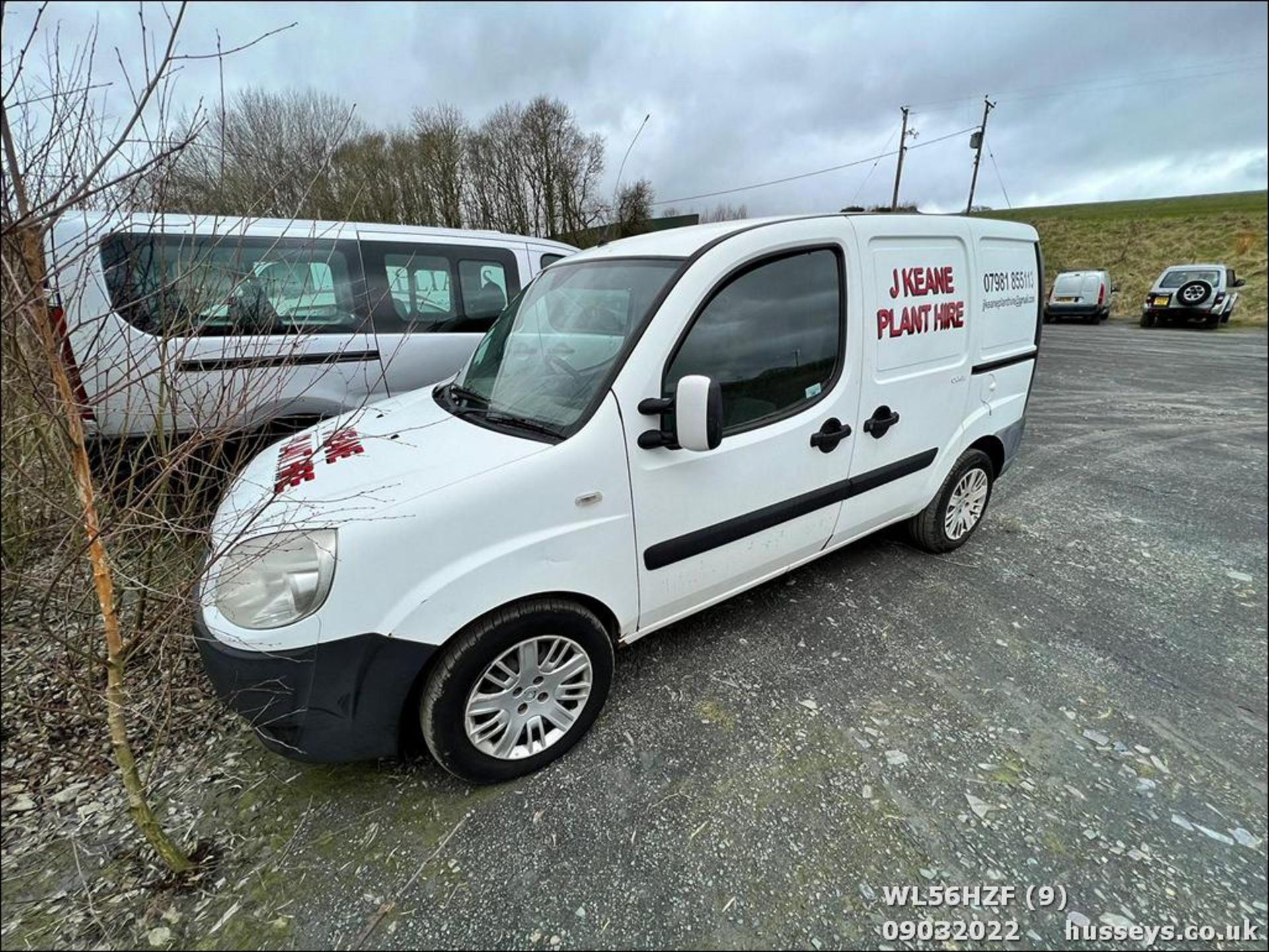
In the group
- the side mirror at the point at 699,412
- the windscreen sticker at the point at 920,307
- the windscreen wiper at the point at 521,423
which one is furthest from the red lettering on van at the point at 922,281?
the windscreen wiper at the point at 521,423

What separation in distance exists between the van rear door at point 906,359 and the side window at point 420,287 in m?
3.60

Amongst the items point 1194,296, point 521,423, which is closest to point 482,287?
point 521,423

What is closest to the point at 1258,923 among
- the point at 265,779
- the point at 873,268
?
the point at 873,268

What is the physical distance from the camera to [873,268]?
2576mm

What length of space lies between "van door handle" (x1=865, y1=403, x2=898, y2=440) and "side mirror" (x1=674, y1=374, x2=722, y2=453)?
1176 mm

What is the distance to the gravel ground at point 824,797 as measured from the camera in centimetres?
157

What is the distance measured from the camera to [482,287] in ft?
16.9

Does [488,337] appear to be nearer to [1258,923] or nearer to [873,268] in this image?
[873,268]

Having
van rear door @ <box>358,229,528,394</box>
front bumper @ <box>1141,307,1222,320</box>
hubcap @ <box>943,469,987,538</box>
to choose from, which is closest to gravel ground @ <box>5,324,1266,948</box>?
hubcap @ <box>943,469,987,538</box>

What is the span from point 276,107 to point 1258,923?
29.4 ft

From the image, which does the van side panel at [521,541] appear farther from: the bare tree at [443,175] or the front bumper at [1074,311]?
the front bumper at [1074,311]

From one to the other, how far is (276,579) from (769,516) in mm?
1819

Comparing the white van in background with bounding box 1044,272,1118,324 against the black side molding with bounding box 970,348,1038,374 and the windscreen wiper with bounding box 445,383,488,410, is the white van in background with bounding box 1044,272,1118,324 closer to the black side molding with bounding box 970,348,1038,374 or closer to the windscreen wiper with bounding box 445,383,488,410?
the black side molding with bounding box 970,348,1038,374

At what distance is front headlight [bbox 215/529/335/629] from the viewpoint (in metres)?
1.58
